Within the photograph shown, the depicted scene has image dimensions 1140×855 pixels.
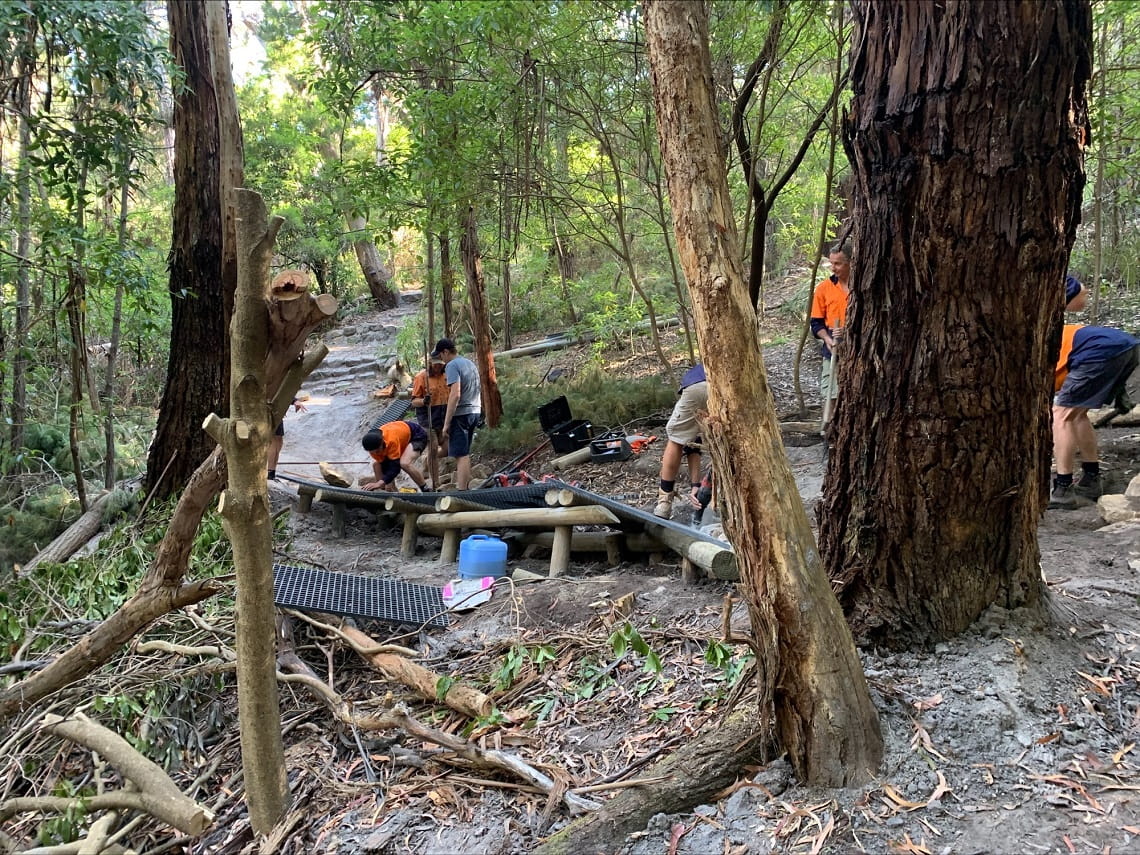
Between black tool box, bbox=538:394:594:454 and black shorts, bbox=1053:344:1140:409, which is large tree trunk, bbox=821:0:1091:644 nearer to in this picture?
black shorts, bbox=1053:344:1140:409

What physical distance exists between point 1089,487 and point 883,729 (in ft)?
12.1

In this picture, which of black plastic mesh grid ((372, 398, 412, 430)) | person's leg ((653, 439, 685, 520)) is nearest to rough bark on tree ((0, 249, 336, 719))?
person's leg ((653, 439, 685, 520))

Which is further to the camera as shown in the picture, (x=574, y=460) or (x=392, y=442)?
(x=574, y=460)

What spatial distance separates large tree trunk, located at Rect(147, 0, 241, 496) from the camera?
23.4 feet

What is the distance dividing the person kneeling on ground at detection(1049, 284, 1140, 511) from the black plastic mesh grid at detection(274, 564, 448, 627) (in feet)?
13.1

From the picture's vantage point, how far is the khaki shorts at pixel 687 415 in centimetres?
588

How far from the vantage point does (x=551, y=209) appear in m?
8.83

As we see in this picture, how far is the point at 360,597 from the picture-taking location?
4.73m

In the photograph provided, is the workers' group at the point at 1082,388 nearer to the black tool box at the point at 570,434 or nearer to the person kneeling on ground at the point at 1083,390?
the person kneeling on ground at the point at 1083,390

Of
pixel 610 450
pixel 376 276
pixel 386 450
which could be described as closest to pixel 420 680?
pixel 386 450

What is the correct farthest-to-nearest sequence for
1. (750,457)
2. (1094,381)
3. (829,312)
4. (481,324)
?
1. (481,324)
2. (829,312)
3. (1094,381)
4. (750,457)

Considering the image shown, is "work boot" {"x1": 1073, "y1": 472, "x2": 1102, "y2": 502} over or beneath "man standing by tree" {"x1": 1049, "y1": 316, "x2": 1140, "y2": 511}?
beneath

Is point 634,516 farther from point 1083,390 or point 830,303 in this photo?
point 1083,390

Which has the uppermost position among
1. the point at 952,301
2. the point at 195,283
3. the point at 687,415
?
the point at 195,283
